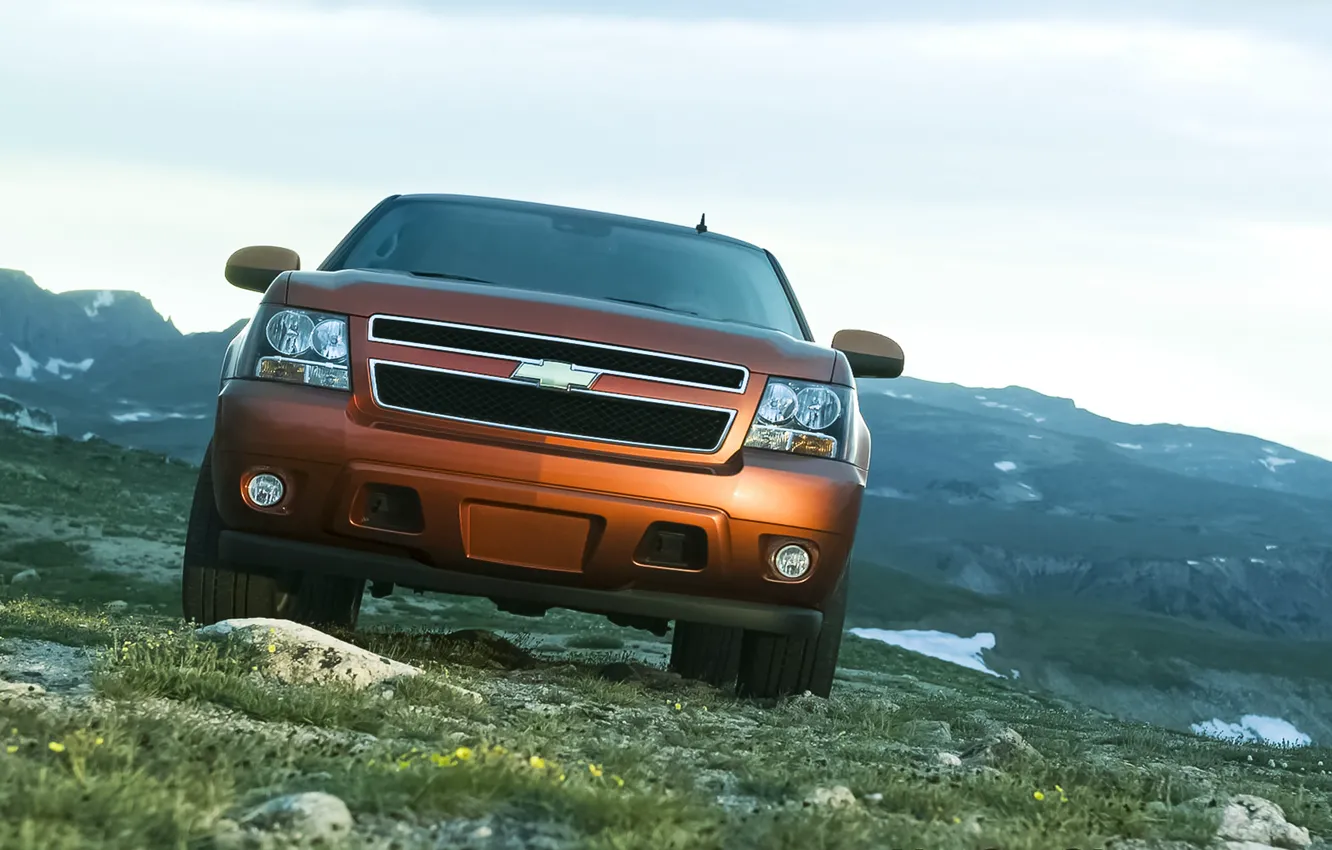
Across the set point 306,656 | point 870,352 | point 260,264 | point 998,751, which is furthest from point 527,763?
point 870,352

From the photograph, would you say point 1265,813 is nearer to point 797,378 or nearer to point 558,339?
point 797,378

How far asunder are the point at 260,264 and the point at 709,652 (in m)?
2.73

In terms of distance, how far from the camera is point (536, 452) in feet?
16.8

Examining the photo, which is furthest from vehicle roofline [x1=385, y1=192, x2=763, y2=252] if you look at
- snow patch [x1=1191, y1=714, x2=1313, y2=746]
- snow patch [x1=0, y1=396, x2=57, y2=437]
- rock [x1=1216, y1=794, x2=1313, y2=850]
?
snow patch [x1=0, y1=396, x2=57, y2=437]

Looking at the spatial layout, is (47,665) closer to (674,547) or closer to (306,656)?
(306,656)

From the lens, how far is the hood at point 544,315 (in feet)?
17.3

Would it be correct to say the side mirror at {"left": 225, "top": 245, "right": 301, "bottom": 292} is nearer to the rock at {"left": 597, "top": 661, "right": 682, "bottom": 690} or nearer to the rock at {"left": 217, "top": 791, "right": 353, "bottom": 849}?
the rock at {"left": 597, "top": 661, "right": 682, "bottom": 690}

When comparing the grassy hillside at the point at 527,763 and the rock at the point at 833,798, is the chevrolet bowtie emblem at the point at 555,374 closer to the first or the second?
the grassy hillside at the point at 527,763

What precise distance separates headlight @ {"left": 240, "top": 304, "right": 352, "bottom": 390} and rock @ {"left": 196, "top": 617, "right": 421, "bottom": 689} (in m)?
0.88

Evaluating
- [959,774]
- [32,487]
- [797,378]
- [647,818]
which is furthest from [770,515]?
[32,487]

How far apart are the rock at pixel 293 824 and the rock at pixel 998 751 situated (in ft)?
8.22

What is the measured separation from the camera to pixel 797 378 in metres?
5.45

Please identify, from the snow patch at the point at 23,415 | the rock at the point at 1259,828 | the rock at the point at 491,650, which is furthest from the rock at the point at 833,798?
the snow patch at the point at 23,415

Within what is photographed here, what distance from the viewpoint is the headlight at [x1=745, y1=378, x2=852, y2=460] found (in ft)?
17.6
